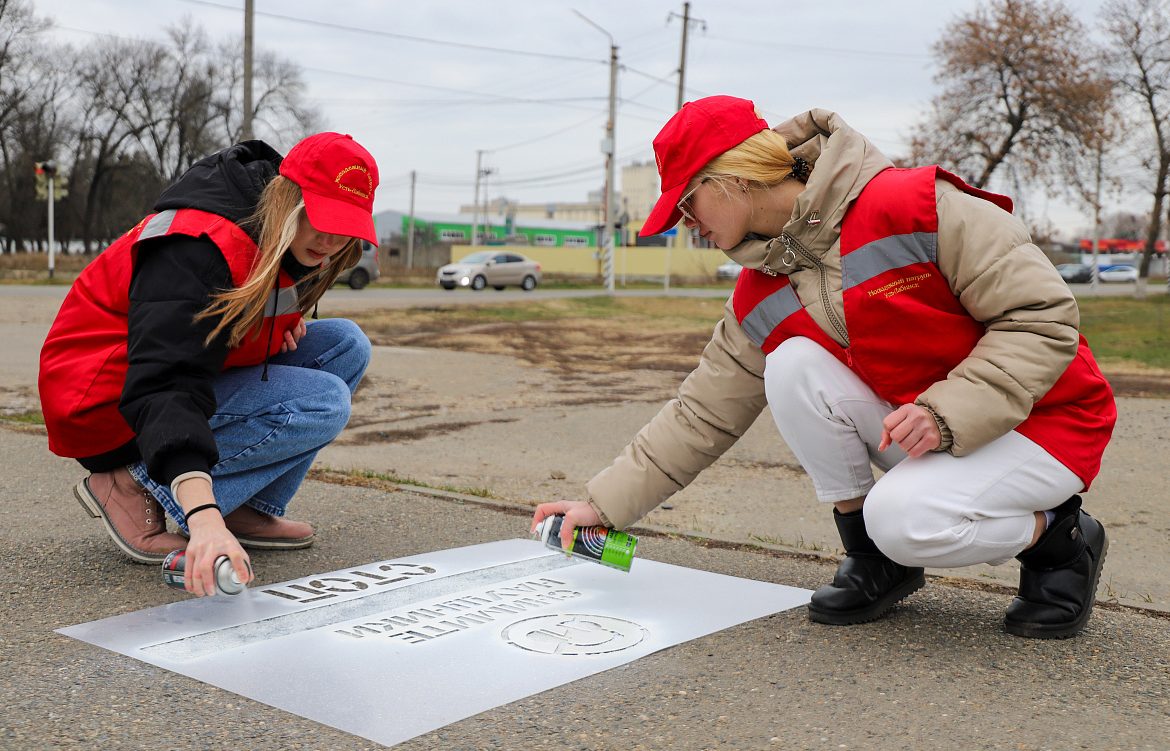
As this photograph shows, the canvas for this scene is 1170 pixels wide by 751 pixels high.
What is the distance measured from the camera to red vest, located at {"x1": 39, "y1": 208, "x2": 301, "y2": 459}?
110 inches

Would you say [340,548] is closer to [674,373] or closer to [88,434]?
[88,434]

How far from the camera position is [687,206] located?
2.57 meters

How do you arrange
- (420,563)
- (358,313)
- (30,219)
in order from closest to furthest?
(420,563) → (358,313) → (30,219)

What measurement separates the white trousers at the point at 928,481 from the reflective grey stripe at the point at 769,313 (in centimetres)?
7

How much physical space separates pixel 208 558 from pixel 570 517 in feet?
3.02

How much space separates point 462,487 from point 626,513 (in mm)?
2083

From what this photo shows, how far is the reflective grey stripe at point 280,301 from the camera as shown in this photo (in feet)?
9.78

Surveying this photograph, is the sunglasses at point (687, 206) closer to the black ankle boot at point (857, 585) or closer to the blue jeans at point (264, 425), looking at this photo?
the black ankle boot at point (857, 585)

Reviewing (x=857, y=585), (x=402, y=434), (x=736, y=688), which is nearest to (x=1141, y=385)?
(x=402, y=434)

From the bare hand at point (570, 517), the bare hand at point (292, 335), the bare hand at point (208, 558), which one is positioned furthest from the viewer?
the bare hand at point (292, 335)

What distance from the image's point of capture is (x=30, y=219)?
53.9 meters

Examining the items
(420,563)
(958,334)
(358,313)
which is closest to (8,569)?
(420,563)

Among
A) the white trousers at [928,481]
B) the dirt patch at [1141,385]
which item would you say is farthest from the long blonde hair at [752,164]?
the dirt patch at [1141,385]

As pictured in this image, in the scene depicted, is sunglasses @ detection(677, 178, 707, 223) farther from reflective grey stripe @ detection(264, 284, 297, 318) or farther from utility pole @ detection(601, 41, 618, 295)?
utility pole @ detection(601, 41, 618, 295)
